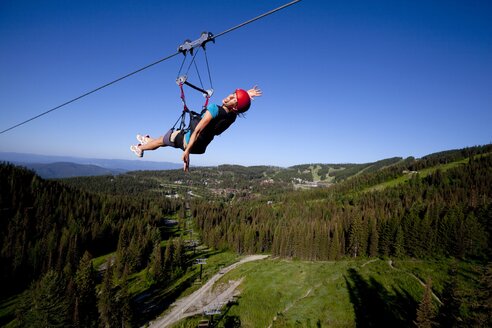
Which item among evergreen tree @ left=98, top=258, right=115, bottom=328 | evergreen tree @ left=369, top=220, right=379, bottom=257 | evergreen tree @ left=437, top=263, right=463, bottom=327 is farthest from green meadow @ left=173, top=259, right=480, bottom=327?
evergreen tree @ left=369, top=220, right=379, bottom=257

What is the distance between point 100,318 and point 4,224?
95.8 m

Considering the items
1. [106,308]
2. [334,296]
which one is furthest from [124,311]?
[334,296]

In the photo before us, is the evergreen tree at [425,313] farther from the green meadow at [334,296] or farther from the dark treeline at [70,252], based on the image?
the dark treeline at [70,252]

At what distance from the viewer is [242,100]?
29.6ft

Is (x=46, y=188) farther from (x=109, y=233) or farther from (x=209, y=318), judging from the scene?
(x=209, y=318)

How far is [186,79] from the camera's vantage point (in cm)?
999

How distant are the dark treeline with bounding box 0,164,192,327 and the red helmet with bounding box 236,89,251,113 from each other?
51.5m

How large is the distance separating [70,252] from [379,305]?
90.5m

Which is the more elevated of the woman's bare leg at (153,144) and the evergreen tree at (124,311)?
the woman's bare leg at (153,144)

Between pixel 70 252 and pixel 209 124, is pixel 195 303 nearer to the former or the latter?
pixel 70 252

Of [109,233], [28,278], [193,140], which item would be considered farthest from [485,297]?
[109,233]

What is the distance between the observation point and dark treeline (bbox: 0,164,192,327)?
48688 millimetres

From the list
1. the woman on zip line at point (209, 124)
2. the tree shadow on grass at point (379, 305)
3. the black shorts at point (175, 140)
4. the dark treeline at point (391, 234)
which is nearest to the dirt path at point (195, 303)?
the tree shadow on grass at point (379, 305)

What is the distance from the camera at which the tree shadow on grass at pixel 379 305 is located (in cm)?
→ 3591
